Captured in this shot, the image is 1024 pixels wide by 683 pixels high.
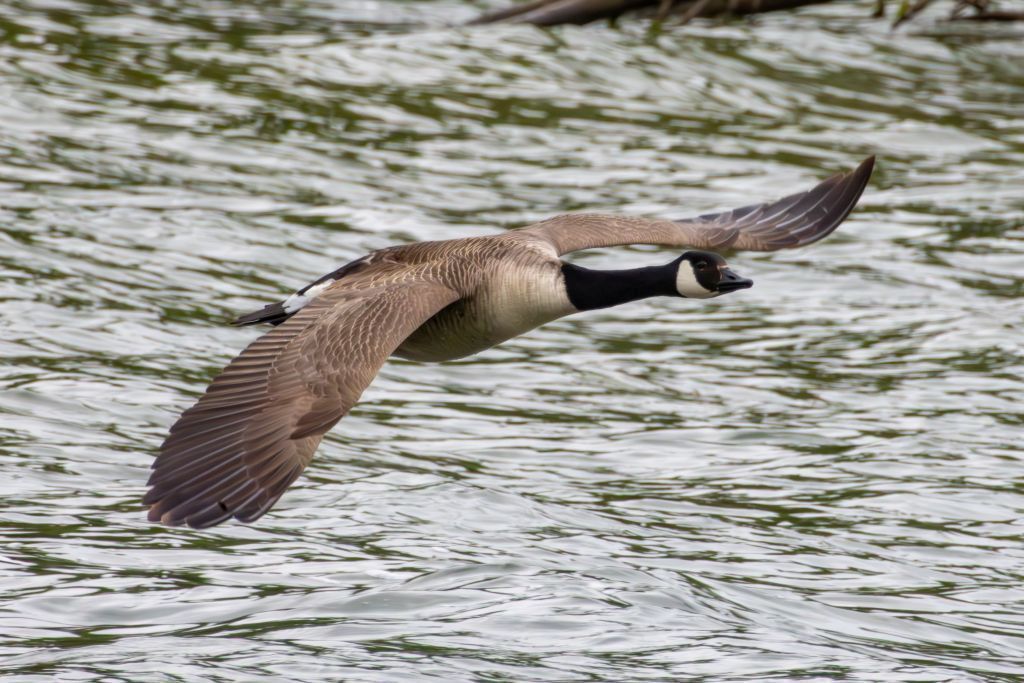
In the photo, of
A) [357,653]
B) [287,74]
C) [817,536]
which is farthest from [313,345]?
[287,74]

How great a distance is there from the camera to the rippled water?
27.3 feet

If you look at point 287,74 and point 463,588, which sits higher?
point 287,74

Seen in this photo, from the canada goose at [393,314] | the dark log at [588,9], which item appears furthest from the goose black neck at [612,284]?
the dark log at [588,9]

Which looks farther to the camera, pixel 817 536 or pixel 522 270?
pixel 817 536

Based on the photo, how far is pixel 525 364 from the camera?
42.2ft

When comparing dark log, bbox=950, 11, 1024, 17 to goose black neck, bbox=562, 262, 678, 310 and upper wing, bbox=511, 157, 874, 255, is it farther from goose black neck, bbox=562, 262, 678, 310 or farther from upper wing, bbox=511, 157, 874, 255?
goose black neck, bbox=562, 262, 678, 310

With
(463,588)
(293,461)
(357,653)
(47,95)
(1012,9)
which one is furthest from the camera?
(1012,9)

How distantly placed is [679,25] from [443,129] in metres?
4.85

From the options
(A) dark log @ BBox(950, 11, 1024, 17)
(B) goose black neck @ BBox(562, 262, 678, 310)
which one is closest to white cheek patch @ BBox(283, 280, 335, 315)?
(B) goose black neck @ BBox(562, 262, 678, 310)

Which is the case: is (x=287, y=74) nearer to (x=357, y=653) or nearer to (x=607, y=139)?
(x=607, y=139)

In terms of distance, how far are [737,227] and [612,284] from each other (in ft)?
3.93

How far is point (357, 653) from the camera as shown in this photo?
25.4 ft

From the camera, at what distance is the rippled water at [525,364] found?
8.33 meters

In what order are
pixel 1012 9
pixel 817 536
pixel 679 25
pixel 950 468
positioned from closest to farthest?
pixel 817 536
pixel 950 468
pixel 679 25
pixel 1012 9
